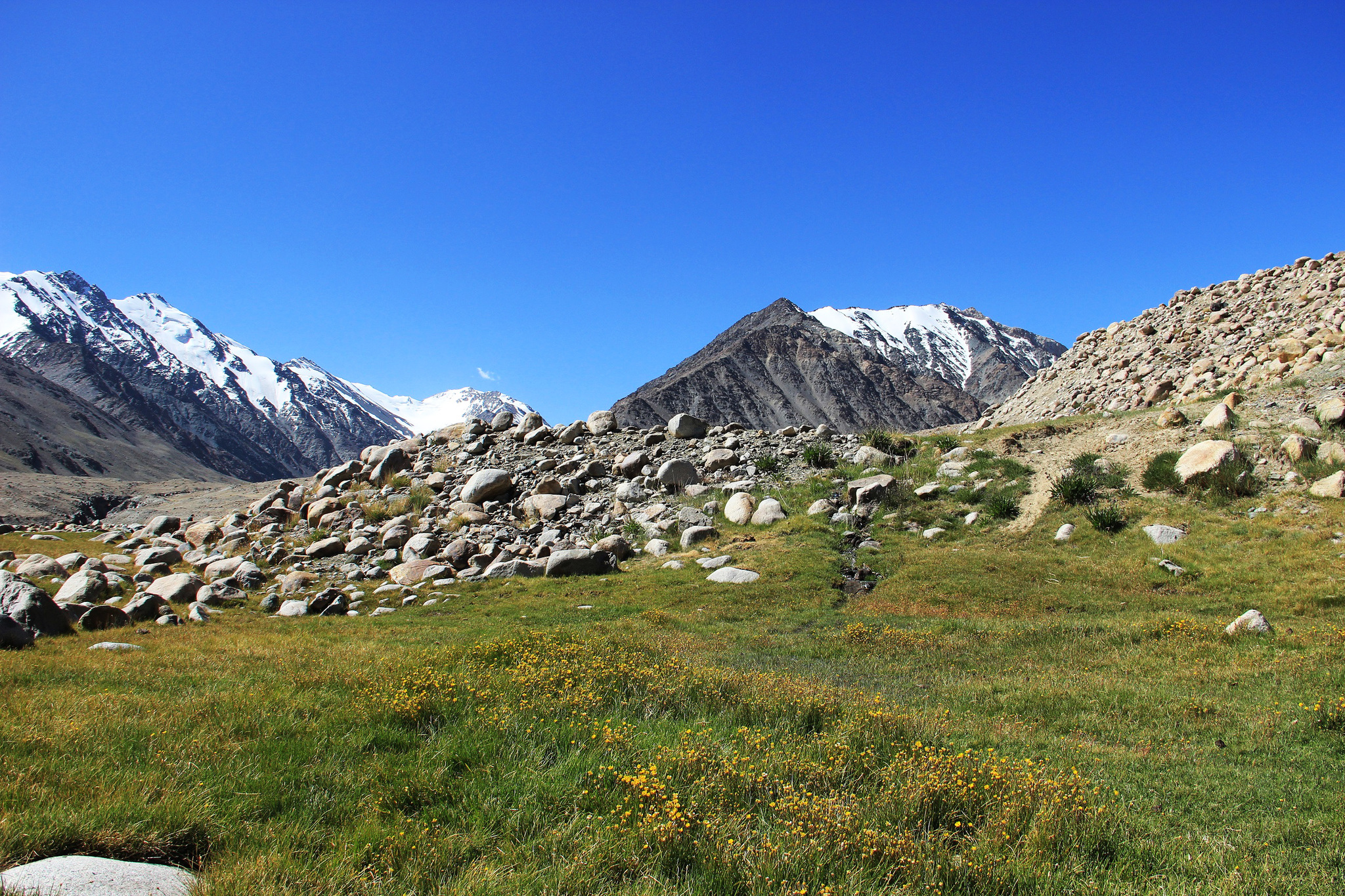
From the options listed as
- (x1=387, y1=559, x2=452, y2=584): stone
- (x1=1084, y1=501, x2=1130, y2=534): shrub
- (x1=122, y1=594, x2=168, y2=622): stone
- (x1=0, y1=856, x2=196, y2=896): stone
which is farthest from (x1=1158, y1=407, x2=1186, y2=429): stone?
(x1=122, y1=594, x2=168, y2=622): stone

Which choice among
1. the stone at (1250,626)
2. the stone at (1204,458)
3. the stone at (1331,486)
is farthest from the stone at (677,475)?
the stone at (1331,486)

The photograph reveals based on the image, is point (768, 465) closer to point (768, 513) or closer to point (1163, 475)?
point (768, 513)

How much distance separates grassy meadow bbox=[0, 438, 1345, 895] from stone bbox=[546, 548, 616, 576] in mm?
9426

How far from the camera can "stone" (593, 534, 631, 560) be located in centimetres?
2553

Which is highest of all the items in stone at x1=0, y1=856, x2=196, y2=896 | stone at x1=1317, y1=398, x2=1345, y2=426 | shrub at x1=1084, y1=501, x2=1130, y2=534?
stone at x1=1317, y1=398, x2=1345, y2=426

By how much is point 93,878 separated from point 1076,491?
25738 mm

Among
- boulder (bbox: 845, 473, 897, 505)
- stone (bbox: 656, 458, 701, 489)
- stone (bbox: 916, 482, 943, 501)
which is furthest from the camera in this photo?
stone (bbox: 656, 458, 701, 489)

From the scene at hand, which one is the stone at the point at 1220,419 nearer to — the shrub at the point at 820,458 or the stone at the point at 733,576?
the shrub at the point at 820,458

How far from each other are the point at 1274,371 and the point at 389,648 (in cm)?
3586

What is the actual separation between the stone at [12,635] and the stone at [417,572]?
13.0m

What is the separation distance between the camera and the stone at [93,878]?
3.63 metres

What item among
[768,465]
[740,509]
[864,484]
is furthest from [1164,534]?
[768,465]

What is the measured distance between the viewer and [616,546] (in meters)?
25.8

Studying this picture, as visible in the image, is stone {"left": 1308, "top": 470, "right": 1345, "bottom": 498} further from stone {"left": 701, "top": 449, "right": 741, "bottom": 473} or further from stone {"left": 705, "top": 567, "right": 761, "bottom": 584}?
stone {"left": 701, "top": 449, "right": 741, "bottom": 473}
